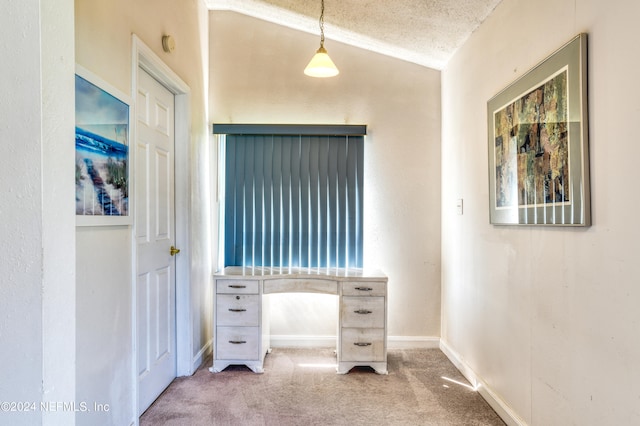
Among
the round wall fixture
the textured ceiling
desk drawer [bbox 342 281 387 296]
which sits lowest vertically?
desk drawer [bbox 342 281 387 296]

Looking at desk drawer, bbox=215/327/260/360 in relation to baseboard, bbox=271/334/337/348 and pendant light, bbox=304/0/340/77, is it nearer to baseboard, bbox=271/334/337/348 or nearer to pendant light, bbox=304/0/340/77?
baseboard, bbox=271/334/337/348

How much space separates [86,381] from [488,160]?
2.50 metres

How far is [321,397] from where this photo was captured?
2.56 metres

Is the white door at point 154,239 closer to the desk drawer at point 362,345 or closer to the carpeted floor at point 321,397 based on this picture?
the carpeted floor at point 321,397

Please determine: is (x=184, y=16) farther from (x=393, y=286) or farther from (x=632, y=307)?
(x=632, y=307)

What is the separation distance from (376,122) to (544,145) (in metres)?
1.86

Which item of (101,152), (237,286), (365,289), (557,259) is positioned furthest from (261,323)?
(557,259)

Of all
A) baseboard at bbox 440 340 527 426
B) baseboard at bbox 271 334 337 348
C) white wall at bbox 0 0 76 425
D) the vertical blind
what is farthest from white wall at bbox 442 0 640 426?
white wall at bbox 0 0 76 425

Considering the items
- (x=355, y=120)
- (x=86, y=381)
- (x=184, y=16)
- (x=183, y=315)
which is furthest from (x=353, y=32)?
(x=86, y=381)

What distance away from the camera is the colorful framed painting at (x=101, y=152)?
62.0 inches

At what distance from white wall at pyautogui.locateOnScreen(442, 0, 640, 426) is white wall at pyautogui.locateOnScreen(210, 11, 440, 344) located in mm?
504

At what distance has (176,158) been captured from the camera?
112 inches

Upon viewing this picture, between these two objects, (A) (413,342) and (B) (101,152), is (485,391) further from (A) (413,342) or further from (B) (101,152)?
(B) (101,152)

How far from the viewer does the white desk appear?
2949 mm
